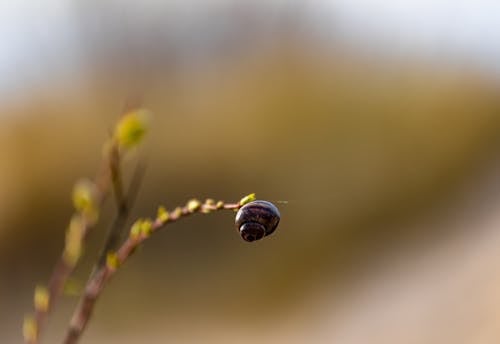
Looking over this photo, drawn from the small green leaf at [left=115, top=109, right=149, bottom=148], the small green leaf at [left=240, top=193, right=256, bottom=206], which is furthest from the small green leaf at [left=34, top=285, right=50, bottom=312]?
the small green leaf at [left=240, top=193, right=256, bottom=206]

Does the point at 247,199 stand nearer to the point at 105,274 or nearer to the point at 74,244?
the point at 105,274

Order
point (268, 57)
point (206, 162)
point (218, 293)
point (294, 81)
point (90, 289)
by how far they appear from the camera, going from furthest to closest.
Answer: point (268, 57), point (294, 81), point (206, 162), point (218, 293), point (90, 289)

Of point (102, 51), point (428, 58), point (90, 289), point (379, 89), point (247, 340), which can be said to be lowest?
point (90, 289)

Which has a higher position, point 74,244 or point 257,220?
point 74,244

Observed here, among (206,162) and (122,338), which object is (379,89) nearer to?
(206,162)

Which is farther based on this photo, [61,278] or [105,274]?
[61,278]

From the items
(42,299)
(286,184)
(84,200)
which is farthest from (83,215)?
(286,184)

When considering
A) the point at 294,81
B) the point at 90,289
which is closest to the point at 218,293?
the point at 294,81
